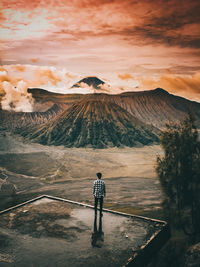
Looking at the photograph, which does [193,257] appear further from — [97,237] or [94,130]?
[94,130]

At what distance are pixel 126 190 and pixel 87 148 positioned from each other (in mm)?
36900

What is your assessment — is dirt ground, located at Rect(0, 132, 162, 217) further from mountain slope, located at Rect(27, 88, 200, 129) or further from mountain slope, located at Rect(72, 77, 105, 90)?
mountain slope, located at Rect(72, 77, 105, 90)

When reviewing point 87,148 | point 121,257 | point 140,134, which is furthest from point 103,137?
point 121,257

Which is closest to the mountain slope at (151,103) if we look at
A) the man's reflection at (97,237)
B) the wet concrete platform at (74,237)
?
the wet concrete platform at (74,237)

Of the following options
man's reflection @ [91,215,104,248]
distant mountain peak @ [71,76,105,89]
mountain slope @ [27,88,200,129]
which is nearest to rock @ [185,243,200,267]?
man's reflection @ [91,215,104,248]

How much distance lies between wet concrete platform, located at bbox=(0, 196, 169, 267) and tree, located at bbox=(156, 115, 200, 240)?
188cm

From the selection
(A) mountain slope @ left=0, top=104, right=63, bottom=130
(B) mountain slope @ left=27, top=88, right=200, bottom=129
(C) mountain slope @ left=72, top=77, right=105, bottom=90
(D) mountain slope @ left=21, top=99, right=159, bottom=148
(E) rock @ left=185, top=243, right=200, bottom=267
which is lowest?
(E) rock @ left=185, top=243, right=200, bottom=267

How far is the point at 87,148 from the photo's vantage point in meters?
60.8

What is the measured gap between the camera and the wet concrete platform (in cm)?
689

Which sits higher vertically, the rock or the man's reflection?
the man's reflection

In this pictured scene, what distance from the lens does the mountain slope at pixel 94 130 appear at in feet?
215

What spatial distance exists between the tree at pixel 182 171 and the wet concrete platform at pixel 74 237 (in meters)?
1.88

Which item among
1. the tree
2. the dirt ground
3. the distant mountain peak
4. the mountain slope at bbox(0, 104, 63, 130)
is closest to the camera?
the tree

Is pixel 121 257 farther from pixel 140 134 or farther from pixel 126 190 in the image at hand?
pixel 140 134
